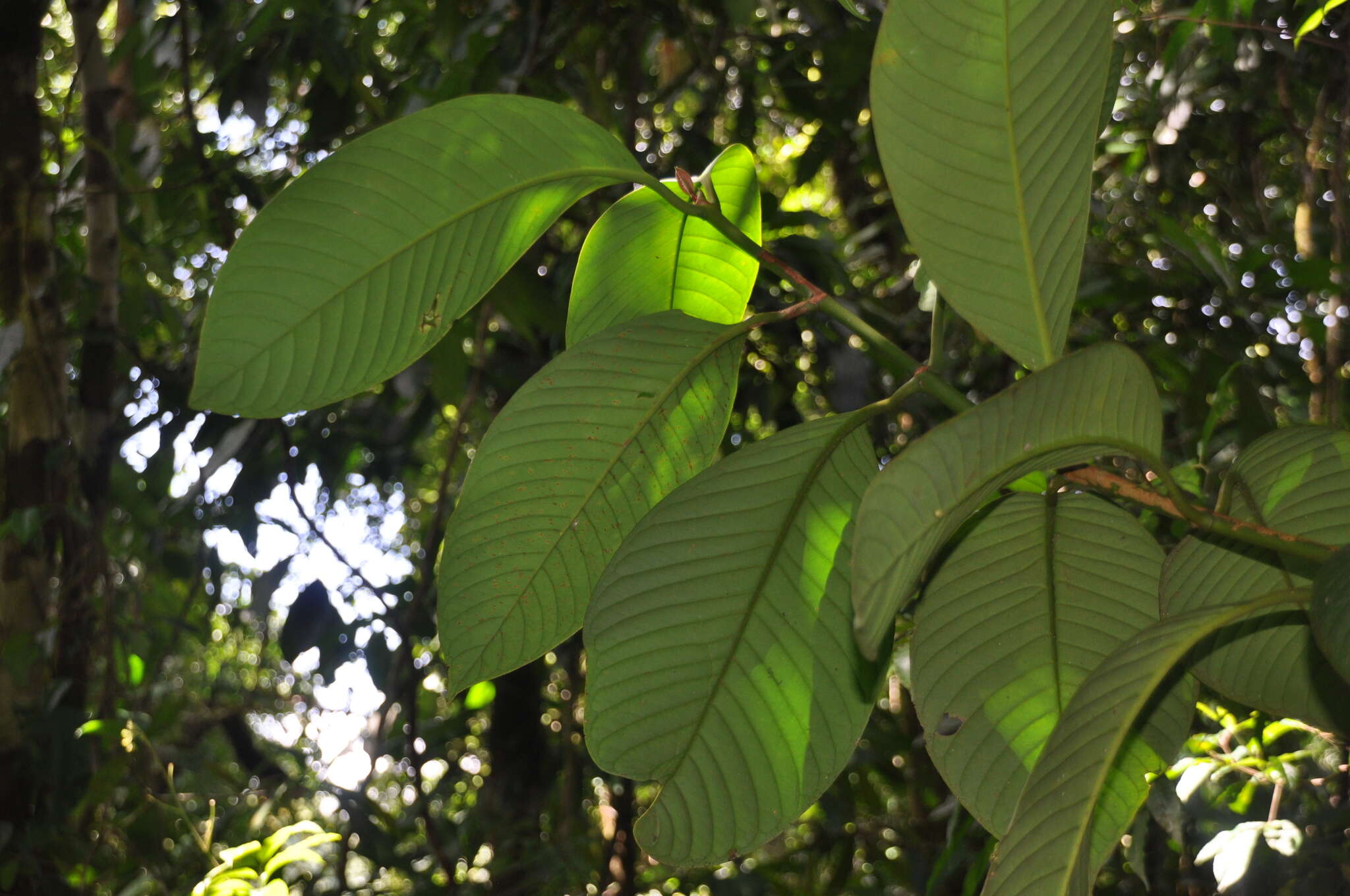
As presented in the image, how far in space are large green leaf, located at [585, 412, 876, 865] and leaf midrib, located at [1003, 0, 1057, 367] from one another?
0.07 metres

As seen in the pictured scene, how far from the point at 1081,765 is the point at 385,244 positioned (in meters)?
0.30

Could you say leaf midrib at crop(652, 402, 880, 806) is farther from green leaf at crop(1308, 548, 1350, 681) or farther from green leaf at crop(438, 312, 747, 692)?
green leaf at crop(1308, 548, 1350, 681)

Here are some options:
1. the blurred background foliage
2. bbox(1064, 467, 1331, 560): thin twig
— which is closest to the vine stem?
bbox(1064, 467, 1331, 560): thin twig

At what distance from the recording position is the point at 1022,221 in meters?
0.35

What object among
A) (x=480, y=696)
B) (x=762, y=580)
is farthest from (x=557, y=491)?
(x=480, y=696)

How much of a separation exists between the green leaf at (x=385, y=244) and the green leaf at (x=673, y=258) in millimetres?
67

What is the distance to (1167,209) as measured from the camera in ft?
7.51

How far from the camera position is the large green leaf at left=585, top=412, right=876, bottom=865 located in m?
0.40

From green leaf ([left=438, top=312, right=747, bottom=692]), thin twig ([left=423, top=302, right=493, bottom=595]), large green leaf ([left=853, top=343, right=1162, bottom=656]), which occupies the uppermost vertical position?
thin twig ([left=423, top=302, right=493, bottom=595])

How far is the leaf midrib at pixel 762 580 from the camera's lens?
0.40m

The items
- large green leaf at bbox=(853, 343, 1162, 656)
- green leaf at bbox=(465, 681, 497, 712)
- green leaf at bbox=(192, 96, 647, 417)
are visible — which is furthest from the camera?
green leaf at bbox=(465, 681, 497, 712)

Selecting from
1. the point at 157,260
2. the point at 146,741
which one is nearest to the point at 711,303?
the point at 146,741

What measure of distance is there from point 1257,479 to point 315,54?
1518 millimetres

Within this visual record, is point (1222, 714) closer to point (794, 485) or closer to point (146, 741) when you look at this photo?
point (794, 485)
